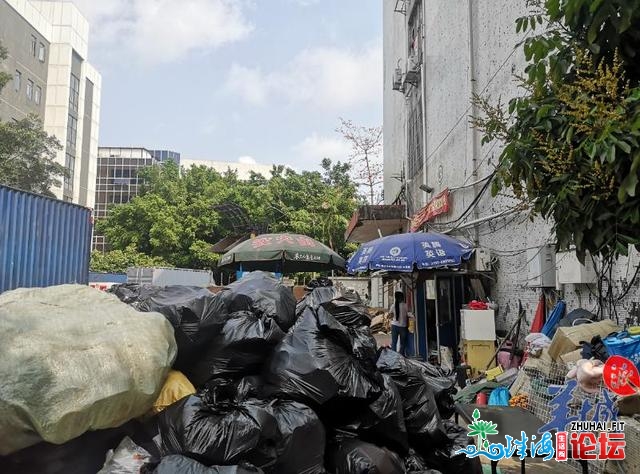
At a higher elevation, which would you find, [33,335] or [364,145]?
[364,145]

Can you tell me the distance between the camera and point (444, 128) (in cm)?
1026

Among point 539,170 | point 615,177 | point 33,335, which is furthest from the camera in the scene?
point 539,170

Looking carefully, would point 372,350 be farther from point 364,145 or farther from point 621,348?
point 364,145

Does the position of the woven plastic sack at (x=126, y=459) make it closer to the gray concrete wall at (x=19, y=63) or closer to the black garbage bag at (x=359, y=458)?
the black garbage bag at (x=359, y=458)

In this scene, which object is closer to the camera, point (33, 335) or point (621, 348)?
point (33, 335)

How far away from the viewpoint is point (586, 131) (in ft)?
8.36

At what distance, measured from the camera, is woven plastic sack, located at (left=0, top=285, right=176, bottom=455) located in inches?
78.4

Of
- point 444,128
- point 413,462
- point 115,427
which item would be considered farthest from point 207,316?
point 444,128

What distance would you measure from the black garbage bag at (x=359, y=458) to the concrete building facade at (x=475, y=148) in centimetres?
198

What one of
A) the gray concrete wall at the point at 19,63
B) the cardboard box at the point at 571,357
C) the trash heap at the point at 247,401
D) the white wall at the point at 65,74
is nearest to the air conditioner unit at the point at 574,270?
the cardboard box at the point at 571,357

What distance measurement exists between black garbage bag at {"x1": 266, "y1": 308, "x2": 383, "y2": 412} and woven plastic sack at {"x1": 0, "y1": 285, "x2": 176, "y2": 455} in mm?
611

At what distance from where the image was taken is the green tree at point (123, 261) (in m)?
24.6

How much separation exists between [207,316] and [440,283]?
655 cm

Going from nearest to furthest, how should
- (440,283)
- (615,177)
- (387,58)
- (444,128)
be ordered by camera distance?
(615,177), (440,283), (444,128), (387,58)
